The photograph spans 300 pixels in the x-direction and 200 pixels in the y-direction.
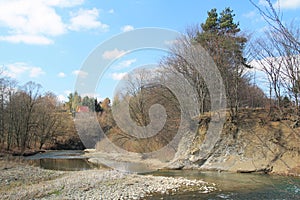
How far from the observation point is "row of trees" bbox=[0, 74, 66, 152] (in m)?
42.3

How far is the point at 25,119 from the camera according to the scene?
46.0 m

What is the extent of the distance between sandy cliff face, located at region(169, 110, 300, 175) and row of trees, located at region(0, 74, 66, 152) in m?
27.6

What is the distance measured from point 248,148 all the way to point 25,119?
3599 cm

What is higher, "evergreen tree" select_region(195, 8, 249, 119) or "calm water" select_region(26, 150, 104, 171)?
"evergreen tree" select_region(195, 8, 249, 119)

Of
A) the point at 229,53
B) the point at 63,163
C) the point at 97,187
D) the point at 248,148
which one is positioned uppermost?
the point at 229,53

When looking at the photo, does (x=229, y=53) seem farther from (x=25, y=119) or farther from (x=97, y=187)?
(x=25, y=119)

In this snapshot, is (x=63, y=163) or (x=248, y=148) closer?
(x=248, y=148)

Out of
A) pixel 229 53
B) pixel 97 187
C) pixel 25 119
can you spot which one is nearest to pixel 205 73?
pixel 229 53

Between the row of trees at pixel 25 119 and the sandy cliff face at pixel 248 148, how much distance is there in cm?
2756

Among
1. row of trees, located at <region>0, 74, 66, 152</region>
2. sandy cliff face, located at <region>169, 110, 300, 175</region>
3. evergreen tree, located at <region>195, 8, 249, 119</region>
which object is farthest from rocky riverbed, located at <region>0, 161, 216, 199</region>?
row of trees, located at <region>0, 74, 66, 152</region>

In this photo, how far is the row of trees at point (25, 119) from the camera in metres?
42.3

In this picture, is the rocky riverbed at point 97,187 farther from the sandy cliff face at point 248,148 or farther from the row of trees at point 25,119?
the row of trees at point 25,119

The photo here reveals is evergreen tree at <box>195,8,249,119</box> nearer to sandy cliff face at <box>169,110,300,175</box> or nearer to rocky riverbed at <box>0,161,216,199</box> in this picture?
sandy cliff face at <box>169,110,300,175</box>

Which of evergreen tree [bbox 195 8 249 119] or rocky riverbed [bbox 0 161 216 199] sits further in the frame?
evergreen tree [bbox 195 8 249 119]
